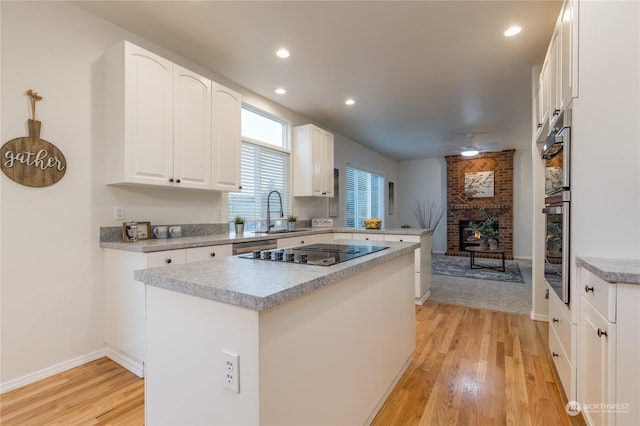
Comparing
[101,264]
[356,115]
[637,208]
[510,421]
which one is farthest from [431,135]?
[101,264]

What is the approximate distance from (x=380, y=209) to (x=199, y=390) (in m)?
7.26

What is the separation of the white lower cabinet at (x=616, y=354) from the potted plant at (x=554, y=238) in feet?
1.59

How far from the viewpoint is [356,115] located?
4.78 m

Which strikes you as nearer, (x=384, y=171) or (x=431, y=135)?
(x=431, y=135)

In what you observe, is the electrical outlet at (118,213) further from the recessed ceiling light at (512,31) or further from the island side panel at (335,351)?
the recessed ceiling light at (512,31)

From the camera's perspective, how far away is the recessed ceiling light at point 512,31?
253 centimetres

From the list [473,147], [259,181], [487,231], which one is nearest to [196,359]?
[259,181]

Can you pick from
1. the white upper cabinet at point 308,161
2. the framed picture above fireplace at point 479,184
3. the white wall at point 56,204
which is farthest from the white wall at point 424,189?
the white wall at point 56,204

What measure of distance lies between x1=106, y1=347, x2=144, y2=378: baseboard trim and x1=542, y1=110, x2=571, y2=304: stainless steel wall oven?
108 inches

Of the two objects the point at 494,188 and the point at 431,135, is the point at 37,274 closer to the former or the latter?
the point at 431,135

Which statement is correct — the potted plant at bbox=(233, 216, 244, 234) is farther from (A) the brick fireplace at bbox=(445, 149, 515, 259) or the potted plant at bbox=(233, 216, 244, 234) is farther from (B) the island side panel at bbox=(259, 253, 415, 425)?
(A) the brick fireplace at bbox=(445, 149, 515, 259)

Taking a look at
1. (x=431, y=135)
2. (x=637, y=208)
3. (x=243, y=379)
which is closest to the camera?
(x=243, y=379)

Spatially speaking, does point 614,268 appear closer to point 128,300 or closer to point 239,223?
point 128,300

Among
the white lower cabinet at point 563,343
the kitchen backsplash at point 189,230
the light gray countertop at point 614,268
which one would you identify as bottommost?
the white lower cabinet at point 563,343
